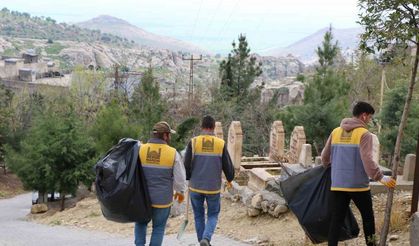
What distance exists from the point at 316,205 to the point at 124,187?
224 centimetres

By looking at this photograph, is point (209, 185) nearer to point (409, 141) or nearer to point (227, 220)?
point (227, 220)

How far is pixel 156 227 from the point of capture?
695 cm

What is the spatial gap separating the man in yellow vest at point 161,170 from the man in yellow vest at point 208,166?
725 mm

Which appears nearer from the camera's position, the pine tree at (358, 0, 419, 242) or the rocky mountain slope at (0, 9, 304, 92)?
the pine tree at (358, 0, 419, 242)

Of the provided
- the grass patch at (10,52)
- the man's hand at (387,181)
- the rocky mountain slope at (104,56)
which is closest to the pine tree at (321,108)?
the man's hand at (387,181)

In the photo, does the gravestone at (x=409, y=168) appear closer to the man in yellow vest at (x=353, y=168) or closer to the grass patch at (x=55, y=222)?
the man in yellow vest at (x=353, y=168)

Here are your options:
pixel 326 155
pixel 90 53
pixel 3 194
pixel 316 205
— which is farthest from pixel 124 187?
pixel 90 53

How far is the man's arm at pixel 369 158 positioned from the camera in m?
5.88

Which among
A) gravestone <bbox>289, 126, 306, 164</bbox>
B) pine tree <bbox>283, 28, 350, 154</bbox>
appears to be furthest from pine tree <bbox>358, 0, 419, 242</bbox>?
pine tree <bbox>283, 28, 350, 154</bbox>

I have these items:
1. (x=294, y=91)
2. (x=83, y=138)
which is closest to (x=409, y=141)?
(x=83, y=138)

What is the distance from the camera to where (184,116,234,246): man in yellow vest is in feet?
24.8

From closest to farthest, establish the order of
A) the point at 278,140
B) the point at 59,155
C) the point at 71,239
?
the point at 71,239
the point at 278,140
the point at 59,155

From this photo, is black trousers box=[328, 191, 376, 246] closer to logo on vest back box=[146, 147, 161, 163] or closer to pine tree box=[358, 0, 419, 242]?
→ pine tree box=[358, 0, 419, 242]

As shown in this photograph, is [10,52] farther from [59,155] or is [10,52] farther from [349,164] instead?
[349,164]
